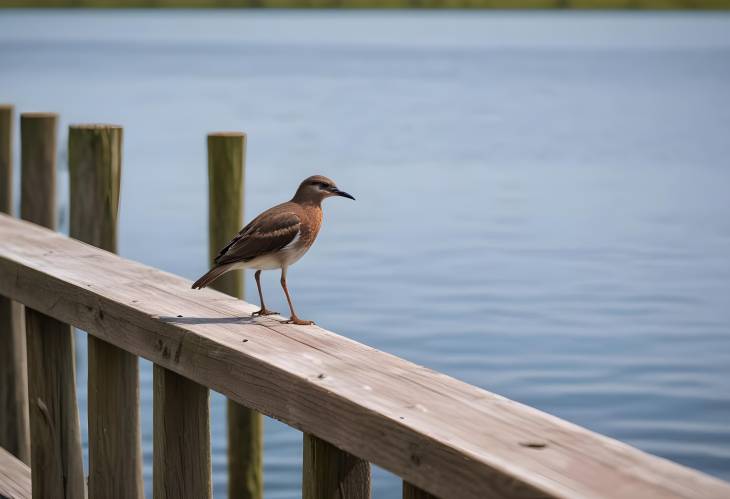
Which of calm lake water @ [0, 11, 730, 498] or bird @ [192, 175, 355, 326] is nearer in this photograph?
bird @ [192, 175, 355, 326]

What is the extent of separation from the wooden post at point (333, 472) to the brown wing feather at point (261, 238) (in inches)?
66.2

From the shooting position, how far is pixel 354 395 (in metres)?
2.97

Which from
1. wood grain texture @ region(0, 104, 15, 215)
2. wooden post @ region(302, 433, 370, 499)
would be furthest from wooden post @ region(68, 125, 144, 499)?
wood grain texture @ region(0, 104, 15, 215)

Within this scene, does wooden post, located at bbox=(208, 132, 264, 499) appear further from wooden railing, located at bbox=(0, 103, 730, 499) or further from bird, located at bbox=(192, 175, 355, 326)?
bird, located at bbox=(192, 175, 355, 326)

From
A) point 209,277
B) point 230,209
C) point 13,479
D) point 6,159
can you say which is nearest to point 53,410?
point 13,479

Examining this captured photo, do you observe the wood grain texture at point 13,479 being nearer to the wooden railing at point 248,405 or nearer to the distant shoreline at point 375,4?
the wooden railing at point 248,405

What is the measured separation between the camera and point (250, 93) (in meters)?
46.6

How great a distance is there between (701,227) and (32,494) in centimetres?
1697

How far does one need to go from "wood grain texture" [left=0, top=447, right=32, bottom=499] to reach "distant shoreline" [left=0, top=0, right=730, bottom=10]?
13357 centimetres

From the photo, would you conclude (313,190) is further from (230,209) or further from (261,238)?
(230,209)

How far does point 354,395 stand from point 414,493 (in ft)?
0.95

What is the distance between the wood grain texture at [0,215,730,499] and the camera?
8.24ft

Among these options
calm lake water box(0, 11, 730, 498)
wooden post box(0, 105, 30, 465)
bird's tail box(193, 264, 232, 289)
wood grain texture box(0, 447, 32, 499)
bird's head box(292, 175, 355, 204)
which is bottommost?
calm lake water box(0, 11, 730, 498)

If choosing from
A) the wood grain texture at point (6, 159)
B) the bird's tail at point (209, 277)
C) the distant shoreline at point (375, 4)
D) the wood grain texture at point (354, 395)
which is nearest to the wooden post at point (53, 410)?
the wood grain texture at point (354, 395)
